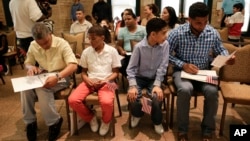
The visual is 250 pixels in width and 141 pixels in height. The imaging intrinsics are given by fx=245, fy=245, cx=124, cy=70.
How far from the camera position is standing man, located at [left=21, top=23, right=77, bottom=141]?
7.20 feet

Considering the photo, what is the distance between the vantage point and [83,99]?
2225 mm

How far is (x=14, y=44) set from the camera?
480cm

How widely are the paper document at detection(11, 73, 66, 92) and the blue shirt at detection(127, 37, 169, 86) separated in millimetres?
756

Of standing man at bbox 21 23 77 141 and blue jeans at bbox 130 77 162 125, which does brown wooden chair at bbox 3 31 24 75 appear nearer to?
standing man at bbox 21 23 77 141

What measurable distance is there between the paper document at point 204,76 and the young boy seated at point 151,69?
24 cm

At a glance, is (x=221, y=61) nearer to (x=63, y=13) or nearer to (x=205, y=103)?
(x=205, y=103)

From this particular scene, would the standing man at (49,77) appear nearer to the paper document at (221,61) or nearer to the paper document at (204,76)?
the paper document at (204,76)

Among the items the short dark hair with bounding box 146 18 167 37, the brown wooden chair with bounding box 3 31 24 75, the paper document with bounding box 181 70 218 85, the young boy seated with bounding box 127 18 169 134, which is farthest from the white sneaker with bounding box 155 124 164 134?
the brown wooden chair with bounding box 3 31 24 75

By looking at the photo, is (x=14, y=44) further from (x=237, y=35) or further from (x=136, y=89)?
(x=237, y=35)

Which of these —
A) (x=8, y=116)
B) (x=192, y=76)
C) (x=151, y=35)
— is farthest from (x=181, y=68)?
(x=8, y=116)

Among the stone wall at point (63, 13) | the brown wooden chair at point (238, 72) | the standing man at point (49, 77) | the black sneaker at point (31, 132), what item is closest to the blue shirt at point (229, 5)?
the stone wall at point (63, 13)

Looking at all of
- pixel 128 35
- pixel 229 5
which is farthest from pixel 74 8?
pixel 229 5

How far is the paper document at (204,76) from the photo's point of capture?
85.8 inches

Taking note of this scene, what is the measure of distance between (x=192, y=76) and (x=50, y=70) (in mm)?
1338
